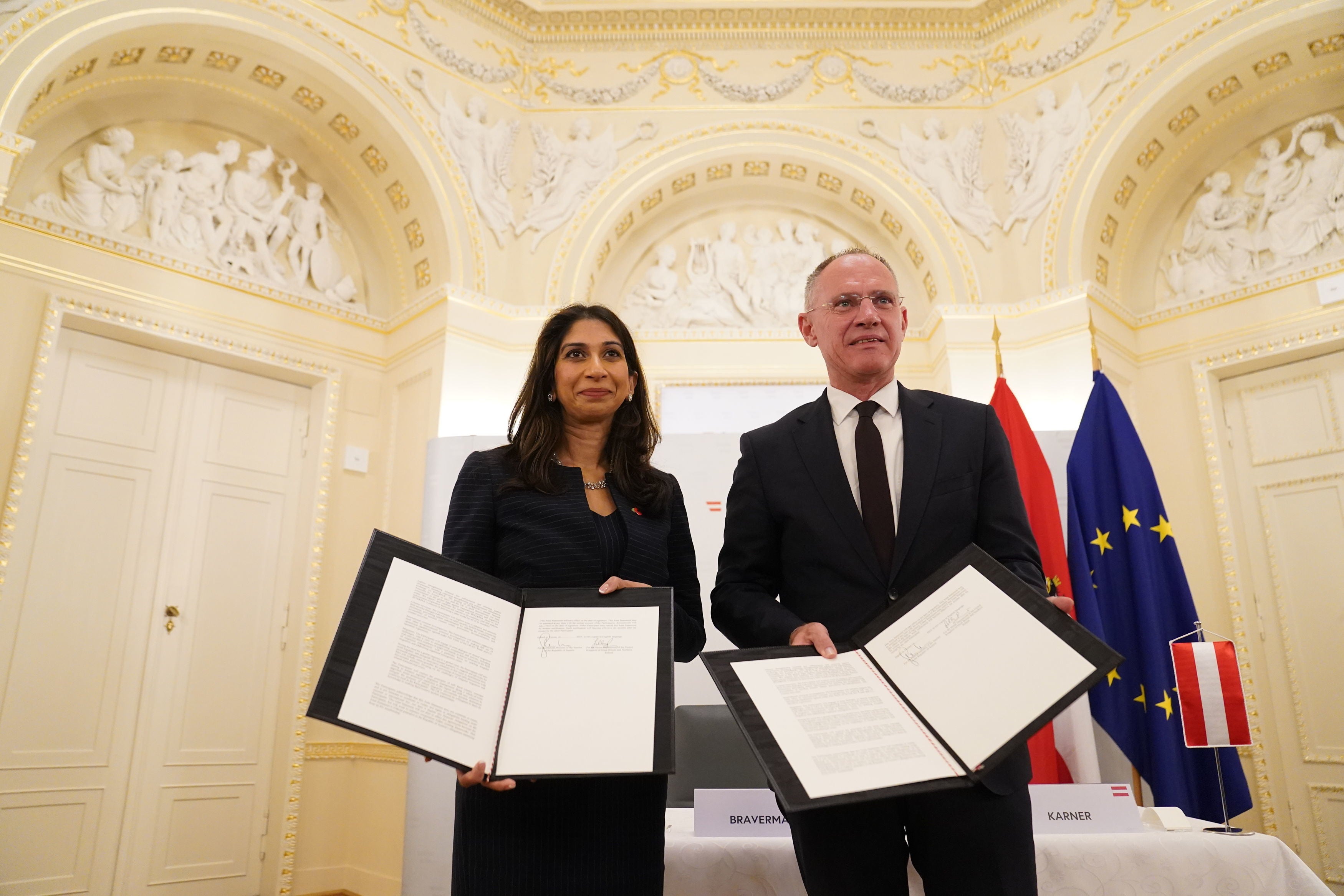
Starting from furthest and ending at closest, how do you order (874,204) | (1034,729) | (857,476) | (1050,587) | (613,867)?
(874,204)
(1050,587)
(857,476)
(613,867)
(1034,729)

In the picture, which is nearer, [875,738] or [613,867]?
[875,738]

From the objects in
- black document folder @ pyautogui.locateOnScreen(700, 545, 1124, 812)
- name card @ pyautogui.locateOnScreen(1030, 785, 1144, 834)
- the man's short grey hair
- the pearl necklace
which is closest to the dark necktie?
black document folder @ pyautogui.locateOnScreen(700, 545, 1124, 812)

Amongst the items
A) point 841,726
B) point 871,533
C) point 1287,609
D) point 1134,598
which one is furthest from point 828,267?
point 1287,609

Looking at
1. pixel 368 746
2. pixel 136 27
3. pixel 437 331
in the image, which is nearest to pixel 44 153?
pixel 136 27

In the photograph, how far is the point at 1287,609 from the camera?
5914 millimetres

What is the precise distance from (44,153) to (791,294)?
5.26 metres

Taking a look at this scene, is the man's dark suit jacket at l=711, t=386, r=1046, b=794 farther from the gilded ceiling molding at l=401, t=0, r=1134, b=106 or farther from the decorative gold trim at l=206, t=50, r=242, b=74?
the gilded ceiling molding at l=401, t=0, r=1134, b=106

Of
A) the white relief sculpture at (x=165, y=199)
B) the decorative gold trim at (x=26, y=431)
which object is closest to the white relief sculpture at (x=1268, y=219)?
the white relief sculpture at (x=165, y=199)

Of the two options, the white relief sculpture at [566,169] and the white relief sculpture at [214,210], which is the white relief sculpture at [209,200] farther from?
the white relief sculpture at [566,169]

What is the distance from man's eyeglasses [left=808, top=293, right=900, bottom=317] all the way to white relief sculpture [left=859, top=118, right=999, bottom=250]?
5342mm

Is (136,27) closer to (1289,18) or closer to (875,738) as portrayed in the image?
(875,738)

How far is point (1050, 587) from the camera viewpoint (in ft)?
15.3

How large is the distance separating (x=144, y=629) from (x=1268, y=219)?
8.08 meters

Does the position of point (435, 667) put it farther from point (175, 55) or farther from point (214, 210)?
point (175, 55)
